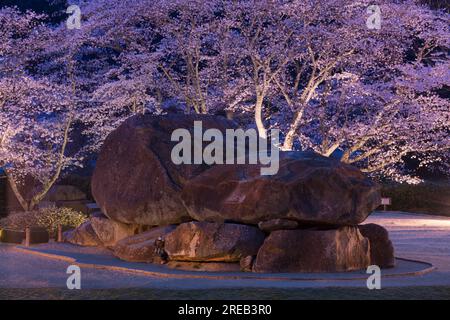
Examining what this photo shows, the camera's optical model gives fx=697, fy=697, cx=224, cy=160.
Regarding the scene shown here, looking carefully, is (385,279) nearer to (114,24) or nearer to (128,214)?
(128,214)

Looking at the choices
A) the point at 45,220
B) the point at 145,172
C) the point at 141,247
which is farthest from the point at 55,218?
the point at 141,247

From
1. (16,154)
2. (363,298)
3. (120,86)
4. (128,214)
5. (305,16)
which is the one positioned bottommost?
(363,298)

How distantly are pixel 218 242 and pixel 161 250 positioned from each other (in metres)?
1.72

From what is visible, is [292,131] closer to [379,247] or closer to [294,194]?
[379,247]

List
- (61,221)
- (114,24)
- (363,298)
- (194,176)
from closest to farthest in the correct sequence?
1. (363,298)
2. (194,176)
3. (61,221)
4. (114,24)

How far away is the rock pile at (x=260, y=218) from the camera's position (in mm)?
15172

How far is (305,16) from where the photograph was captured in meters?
27.0

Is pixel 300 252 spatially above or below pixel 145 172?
below

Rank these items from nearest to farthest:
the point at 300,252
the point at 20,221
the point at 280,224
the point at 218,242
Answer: the point at 300,252 < the point at 280,224 < the point at 218,242 < the point at 20,221

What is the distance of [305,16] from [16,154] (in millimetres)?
12003

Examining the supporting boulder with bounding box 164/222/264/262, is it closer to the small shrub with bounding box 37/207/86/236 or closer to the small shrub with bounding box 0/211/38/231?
the small shrub with bounding box 37/207/86/236

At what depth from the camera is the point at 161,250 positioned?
16547mm

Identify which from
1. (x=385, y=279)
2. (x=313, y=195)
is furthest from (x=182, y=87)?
(x=385, y=279)

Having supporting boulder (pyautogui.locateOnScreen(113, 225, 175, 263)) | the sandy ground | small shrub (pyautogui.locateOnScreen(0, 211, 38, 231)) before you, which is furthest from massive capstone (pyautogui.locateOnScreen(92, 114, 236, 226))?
small shrub (pyautogui.locateOnScreen(0, 211, 38, 231))
